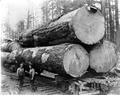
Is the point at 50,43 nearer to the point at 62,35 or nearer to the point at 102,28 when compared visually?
the point at 62,35

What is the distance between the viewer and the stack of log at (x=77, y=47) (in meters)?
5.34

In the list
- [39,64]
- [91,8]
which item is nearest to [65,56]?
[39,64]

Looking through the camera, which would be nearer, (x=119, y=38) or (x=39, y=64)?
(x=39, y=64)

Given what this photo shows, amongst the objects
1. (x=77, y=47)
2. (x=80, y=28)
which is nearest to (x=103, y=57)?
(x=77, y=47)

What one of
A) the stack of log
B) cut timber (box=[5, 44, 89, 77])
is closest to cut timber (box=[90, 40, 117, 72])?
the stack of log

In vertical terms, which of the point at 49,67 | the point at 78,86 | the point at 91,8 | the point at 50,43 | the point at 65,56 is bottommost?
Result: the point at 78,86

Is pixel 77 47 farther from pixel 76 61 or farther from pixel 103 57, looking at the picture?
pixel 103 57

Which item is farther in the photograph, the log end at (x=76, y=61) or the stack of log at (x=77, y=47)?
the stack of log at (x=77, y=47)

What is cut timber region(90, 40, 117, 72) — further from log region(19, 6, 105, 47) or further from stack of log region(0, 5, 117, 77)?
log region(19, 6, 105, 47)

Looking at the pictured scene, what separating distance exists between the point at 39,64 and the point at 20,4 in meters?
15.5

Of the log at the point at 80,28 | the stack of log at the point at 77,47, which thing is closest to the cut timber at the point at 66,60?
the stack of log at the point at 77,47

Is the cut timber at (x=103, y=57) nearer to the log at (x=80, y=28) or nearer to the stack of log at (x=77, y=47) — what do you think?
the stack of log at (x=77, y=47)

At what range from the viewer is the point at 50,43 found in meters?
6.70

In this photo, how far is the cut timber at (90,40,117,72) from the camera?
5914 millimetres
